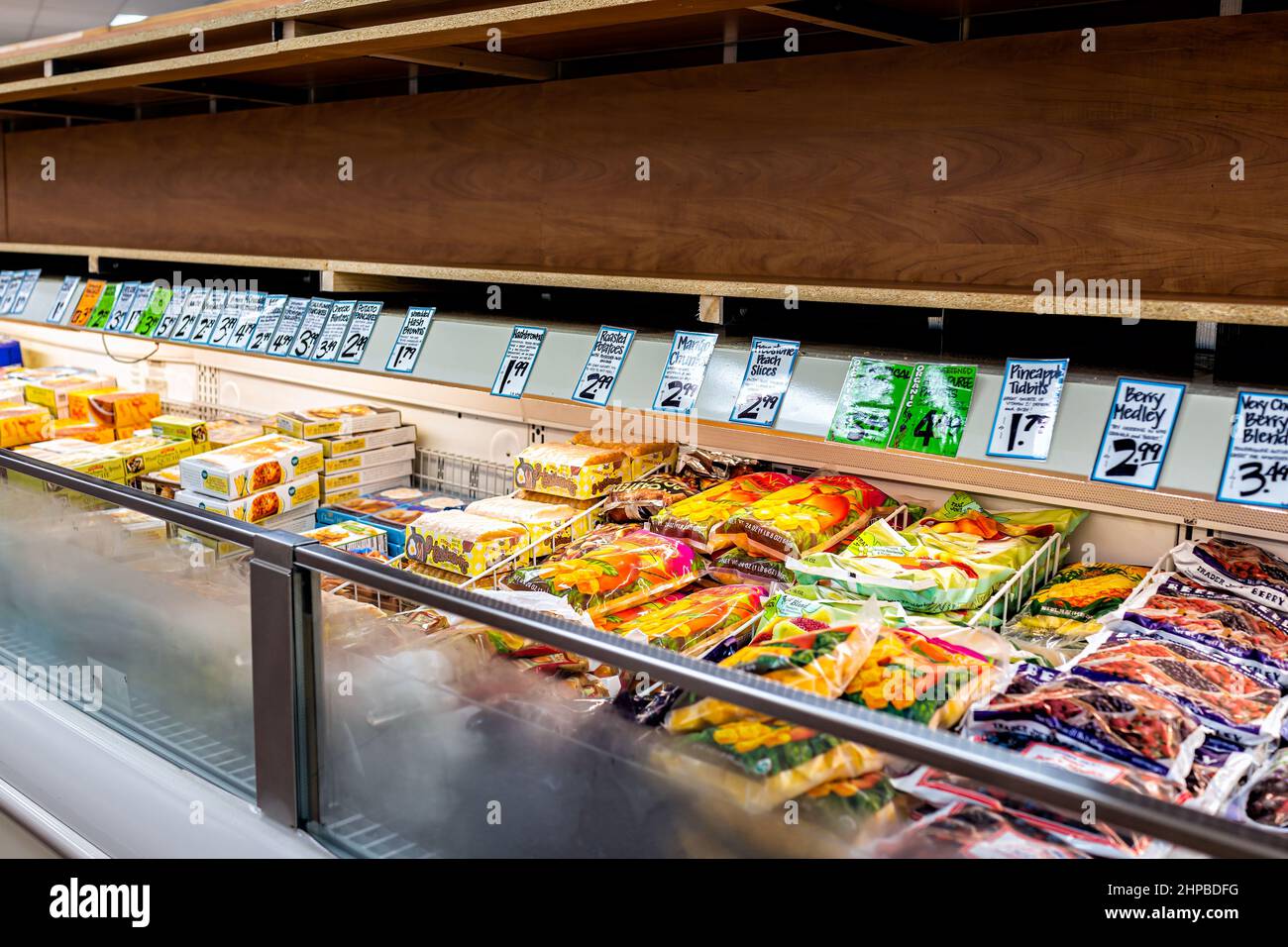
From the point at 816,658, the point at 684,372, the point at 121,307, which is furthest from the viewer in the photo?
the point at 121,307

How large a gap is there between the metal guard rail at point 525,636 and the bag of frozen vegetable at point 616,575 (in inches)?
18.4

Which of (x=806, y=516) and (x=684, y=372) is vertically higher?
(x=684, y=372)

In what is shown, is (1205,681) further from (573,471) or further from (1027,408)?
(573,471)

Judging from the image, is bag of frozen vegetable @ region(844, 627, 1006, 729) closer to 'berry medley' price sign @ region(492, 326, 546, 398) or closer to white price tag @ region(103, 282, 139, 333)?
'berry medley' price sign @ region(492, 326, 546, 398)

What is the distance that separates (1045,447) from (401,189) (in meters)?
1.82

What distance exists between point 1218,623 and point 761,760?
817 mm

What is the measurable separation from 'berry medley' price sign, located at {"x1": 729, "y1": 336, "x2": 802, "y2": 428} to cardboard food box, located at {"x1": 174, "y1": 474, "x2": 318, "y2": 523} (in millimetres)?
1192

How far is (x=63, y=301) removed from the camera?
152 inches

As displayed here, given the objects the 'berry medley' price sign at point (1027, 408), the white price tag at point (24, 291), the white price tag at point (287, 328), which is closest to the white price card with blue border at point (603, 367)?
the 'berry medley' price sign at point (1027, 408)

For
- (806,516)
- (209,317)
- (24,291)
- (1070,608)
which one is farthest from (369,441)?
(24,291)

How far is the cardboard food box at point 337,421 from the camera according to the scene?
9.27ft

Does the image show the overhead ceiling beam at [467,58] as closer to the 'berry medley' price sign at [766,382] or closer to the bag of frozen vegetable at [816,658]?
the 'berry medley' price sign at [766,382]

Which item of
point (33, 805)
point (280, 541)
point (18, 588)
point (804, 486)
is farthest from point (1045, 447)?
point (18, 588)
